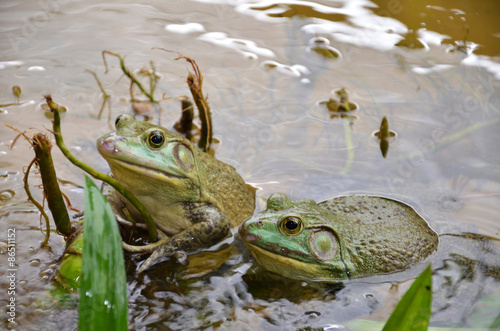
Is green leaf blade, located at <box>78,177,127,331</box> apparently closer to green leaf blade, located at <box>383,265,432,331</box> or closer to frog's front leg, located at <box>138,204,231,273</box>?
green leaf blade, located at <box>383,265,432,331</box>

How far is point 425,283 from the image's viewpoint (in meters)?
2.15

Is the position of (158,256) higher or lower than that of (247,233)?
lower

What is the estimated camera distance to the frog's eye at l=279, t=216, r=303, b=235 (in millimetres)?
3465

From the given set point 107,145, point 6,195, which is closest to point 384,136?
point 107,145

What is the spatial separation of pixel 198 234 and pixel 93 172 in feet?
3.73

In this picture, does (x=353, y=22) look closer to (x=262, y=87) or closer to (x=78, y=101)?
(x=262, y=87)

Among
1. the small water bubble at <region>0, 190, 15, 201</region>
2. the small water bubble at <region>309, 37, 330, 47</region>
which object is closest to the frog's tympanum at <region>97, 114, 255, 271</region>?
the small water bubble at <region>0, 190, 15, 201</region>

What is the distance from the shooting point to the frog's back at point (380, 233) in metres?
3.62

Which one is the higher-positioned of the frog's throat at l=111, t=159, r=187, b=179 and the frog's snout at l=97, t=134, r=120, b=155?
the frog's snout at l=97, t=134, r=120, b=155

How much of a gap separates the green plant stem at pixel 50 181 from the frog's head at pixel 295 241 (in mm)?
1161

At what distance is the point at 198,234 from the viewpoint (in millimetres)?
3664

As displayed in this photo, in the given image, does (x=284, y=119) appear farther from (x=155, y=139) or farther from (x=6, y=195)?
(x=6, y=195)

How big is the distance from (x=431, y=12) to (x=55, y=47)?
15.5 ft

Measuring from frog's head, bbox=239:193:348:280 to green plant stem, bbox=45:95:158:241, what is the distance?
0.64m
